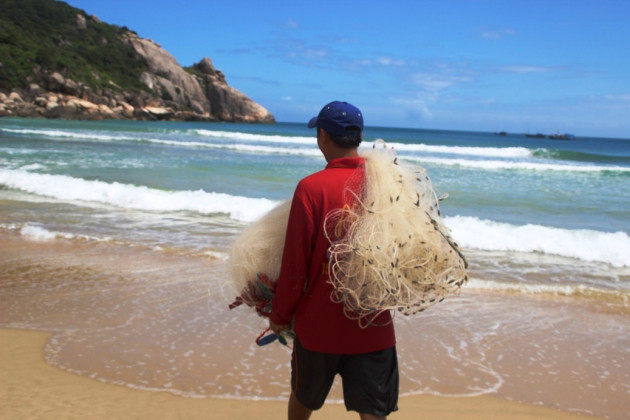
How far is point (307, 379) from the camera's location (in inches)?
90.9

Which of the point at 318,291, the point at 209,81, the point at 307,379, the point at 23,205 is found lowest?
the point at 23,205

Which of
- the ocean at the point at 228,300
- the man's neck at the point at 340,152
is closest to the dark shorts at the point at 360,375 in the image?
the ocean at the point at 228,300

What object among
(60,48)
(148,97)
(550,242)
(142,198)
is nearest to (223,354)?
(550,242)

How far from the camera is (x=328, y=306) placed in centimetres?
218

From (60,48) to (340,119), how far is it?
85.3m

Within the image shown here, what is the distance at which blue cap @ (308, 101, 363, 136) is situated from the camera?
88.7 inches

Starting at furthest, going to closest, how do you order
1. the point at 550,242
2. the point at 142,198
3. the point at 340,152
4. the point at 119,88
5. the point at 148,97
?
the point at 148,97, the point at 119,88, the point at 142,198, the point at 550,242, the point at 340,152

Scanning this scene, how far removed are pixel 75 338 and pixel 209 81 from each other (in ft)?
318

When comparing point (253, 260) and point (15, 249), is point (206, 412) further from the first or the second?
point (15, 249)

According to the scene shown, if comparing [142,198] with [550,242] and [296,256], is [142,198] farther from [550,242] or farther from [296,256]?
[296,256]

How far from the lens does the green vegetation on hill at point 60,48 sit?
6444 centimetres

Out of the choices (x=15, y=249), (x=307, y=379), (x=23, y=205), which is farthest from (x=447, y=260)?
(x=23, y=205)

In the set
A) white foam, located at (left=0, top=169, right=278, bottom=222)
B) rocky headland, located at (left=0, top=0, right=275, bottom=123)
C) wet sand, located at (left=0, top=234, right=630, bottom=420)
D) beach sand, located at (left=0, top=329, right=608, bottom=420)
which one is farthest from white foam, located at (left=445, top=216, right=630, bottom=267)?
rocky headland, located at (left=0, top=0, right=275, bottom=123)

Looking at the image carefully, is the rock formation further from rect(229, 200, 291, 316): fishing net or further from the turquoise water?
rect(229, 200, 291, 316): fishing net
